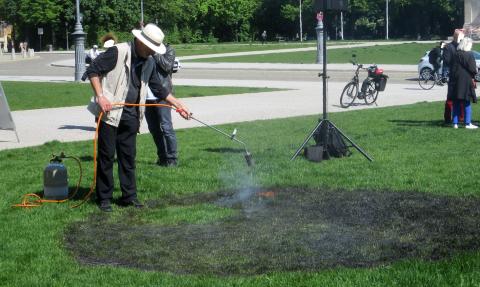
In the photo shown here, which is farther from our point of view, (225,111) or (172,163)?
(225,111)

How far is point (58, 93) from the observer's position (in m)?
24.3

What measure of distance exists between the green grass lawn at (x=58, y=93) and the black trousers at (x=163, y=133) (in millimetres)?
10366

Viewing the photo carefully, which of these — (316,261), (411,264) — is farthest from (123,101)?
(411,264)

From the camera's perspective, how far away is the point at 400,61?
4156 cm

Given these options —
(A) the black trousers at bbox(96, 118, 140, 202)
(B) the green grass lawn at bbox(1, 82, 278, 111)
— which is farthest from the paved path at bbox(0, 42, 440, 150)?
(A) the black trousers at bbox(96, 118, 140, 202)

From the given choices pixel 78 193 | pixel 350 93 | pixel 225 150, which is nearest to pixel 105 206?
pixel 78 193

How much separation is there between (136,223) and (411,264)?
2713 millimetres

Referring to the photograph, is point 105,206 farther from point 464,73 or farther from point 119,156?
point 464,73

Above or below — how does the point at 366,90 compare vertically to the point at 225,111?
above

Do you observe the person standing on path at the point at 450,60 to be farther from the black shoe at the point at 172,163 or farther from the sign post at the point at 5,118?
the sign post at the point at 5,118

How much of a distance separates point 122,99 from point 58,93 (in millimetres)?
17277

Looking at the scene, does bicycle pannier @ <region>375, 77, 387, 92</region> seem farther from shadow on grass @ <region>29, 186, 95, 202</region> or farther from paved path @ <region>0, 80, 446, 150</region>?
shadow on grass @ <region>29, 186, 95, 202</region>

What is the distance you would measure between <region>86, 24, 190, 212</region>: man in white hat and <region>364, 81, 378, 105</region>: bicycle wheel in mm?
12546

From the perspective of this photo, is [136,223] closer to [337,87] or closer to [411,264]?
[411,264]
